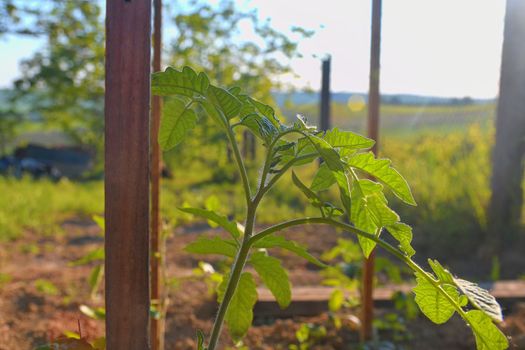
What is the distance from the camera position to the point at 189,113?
1.00 m

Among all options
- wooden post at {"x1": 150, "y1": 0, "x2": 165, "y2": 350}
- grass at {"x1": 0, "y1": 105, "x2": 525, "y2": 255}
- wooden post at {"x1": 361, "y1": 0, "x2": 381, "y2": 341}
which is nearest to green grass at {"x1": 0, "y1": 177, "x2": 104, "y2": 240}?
grass at {"x1": 0, "y1": 105, "x2": 525, "y2": 255}

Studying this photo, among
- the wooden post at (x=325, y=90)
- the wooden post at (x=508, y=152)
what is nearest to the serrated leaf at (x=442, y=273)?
the wooden post at (x=508, y=152)

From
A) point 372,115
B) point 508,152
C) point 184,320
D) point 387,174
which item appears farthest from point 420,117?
point 387,174

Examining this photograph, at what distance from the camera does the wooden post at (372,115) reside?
164cm

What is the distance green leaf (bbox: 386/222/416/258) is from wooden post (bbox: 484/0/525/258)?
334cm

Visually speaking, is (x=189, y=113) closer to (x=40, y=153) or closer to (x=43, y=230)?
(x=43, y=230)

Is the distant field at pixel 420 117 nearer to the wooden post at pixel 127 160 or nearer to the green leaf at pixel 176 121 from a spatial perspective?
the green leaf at pixel 176 121

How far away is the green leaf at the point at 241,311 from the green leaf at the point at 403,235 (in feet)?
0.99

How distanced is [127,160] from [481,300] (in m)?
0.53

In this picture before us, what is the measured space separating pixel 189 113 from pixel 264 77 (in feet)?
5.66

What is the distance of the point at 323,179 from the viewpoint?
0.93m

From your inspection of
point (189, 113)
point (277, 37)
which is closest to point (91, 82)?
point (277, 37)

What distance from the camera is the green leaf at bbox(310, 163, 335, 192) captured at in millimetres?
919

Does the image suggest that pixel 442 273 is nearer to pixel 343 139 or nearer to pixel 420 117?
pixel 343 139
